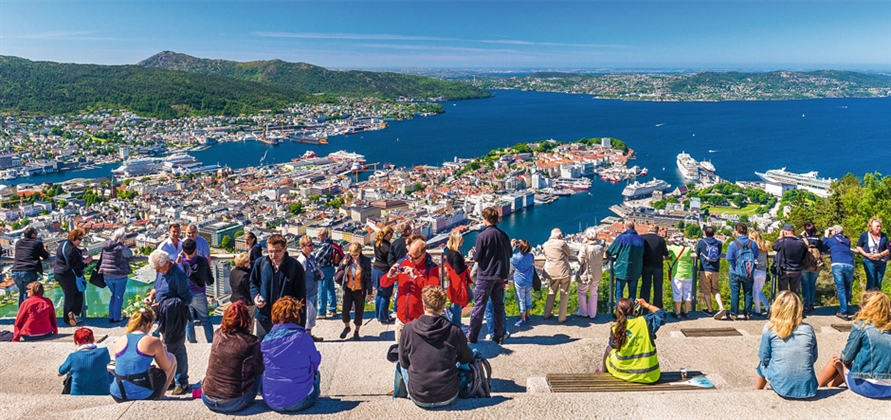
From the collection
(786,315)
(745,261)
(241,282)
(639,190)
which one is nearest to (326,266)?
(241,282)

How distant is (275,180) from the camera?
1619 inches

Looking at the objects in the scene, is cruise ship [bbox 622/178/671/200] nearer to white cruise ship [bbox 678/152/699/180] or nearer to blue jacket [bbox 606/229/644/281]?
white cruise ship [bbox 678/152/699/180]

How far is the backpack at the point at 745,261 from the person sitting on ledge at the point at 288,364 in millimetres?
2803

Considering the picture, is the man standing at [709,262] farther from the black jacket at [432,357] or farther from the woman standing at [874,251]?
the black jacket at [432,357]

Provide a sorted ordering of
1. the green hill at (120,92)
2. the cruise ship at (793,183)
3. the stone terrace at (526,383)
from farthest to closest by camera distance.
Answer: the green hill at (120,92), the cruise ship at (793,183), the stone terrace at (526,383)

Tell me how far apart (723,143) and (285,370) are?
5687cm

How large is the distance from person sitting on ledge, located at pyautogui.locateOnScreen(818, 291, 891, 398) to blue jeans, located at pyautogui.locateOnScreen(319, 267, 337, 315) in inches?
108

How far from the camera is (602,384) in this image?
2.73 m

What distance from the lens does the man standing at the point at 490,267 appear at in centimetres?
337

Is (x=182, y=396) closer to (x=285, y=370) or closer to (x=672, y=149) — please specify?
(x=285, y=370)

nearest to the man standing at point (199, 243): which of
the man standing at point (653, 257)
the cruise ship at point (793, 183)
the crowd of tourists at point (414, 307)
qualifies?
the crowd of tourists at point (414, 307)

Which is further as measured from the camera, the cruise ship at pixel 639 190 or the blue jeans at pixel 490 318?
the cruise ship at pixel 639 190

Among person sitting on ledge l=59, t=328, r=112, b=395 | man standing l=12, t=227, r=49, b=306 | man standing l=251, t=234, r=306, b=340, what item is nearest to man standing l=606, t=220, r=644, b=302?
man standing l=251, t=234, r=306, b=340

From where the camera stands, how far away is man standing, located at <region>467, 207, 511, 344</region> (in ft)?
11.1
